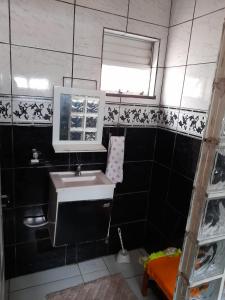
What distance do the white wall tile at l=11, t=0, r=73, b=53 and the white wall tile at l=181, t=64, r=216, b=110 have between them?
2.99 feet

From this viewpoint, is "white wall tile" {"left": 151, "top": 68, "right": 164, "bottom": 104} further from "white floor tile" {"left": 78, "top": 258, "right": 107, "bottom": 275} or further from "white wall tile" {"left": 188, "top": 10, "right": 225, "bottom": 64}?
"white floor tile" {"left": 78, "top": 258, "right": 107, "bottom": 275}

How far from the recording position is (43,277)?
201 centimetres

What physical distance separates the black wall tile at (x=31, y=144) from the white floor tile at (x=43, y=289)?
3.24 ft

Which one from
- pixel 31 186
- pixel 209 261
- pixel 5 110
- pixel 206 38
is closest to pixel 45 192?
pixel 31 186

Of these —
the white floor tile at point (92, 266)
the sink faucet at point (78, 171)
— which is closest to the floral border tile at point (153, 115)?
the sink faucet at point (78, 171)

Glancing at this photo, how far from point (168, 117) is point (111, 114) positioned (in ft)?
1.61

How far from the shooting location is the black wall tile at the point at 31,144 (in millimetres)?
1727

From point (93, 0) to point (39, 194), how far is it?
4.91 feet

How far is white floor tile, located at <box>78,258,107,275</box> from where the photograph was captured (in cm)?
212

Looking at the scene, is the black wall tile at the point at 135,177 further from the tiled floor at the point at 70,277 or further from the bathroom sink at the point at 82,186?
the tiled floor at the point at 70,277

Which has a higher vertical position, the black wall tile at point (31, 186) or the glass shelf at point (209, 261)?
the glass shelf at point (209, 261)

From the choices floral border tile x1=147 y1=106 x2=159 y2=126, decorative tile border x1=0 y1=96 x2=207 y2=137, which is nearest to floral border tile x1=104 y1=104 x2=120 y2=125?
decorative tile border x1=0 y1=96 x2=207 y2=137

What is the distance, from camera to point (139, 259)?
2.28 meters

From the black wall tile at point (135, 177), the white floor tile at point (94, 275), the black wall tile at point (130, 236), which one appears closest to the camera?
the white floor tile at point (94, 275)
